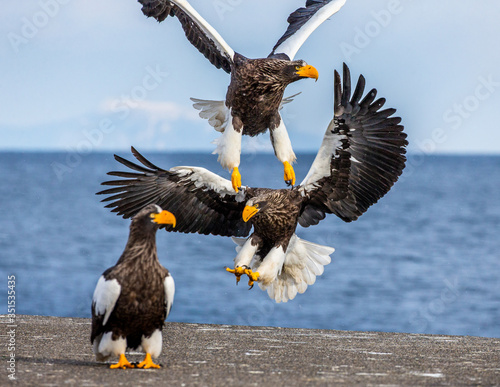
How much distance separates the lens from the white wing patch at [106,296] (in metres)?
5.41

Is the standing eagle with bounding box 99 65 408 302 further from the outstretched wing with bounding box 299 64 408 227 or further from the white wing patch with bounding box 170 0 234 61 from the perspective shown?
the white wing patch with bounding box 170 0 234 61

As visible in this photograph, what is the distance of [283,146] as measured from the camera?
7.59 meters

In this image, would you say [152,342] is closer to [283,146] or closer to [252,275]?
[252,275]

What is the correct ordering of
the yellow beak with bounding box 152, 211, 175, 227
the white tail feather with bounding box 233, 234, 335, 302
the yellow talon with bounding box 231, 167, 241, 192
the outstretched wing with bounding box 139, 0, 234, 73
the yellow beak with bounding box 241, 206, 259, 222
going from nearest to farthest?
the yellow beak with bounding box 152, 211, 175, 227
the yellow beak with bounding box 241, 206, 259, 222
the yellow talon with bounding box 231, 167, 241, 192
the outstretched wing with bounding box 139, 0, 234, 73
the white tail feather with bounding box 233, 234, 335, 302

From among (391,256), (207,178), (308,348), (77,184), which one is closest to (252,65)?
(207,178)

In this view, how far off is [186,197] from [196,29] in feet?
5.43

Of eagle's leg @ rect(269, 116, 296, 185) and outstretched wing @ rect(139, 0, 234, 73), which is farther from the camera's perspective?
outstretched wing @ rect(139, 0, 234, 73)

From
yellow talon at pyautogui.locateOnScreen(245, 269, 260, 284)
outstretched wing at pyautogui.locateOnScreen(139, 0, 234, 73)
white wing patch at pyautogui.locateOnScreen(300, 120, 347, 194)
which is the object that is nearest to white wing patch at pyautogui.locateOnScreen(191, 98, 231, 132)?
outstretched wing at pyautogui.locateOnScreen(139, 0, 234, 73)

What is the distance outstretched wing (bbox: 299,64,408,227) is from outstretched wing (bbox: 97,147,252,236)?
683mm

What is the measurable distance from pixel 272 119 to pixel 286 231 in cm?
102

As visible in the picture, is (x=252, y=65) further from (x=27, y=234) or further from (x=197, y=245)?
(x=27, y=234)

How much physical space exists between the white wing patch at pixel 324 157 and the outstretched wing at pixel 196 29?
1.17 m

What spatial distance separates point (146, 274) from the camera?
5492 mm

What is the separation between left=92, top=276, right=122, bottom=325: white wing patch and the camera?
5414mm
